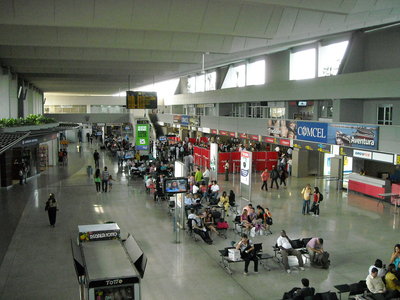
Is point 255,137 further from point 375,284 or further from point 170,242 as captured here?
point 375,284

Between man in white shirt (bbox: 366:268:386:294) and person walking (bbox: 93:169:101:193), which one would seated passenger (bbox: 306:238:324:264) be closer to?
man in white shirt (bbox: 366:268:386:294)

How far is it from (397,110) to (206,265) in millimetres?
13491

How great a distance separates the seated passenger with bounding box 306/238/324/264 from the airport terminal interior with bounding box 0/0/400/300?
0.69 feet

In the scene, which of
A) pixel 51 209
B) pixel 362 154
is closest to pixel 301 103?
pixel 362 154

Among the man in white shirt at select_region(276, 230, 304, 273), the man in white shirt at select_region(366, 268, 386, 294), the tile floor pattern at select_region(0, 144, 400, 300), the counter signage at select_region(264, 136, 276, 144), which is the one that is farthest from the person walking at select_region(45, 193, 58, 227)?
the counter signage at select_region(264, 136, 276, 144)

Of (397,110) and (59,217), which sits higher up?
(397,110)

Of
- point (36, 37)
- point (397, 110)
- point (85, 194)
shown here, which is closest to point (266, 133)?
point (397, 110)

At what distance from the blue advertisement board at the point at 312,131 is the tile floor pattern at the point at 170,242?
117 inches

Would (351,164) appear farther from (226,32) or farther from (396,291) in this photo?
(396,291)

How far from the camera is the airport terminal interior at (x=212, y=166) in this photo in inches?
389

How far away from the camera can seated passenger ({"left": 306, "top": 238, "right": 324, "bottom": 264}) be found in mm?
11023

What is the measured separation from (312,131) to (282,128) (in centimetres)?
294

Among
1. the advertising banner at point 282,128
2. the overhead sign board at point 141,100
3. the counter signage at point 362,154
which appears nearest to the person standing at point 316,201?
the counter signage at point 362,154

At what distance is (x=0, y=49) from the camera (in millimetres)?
16594
